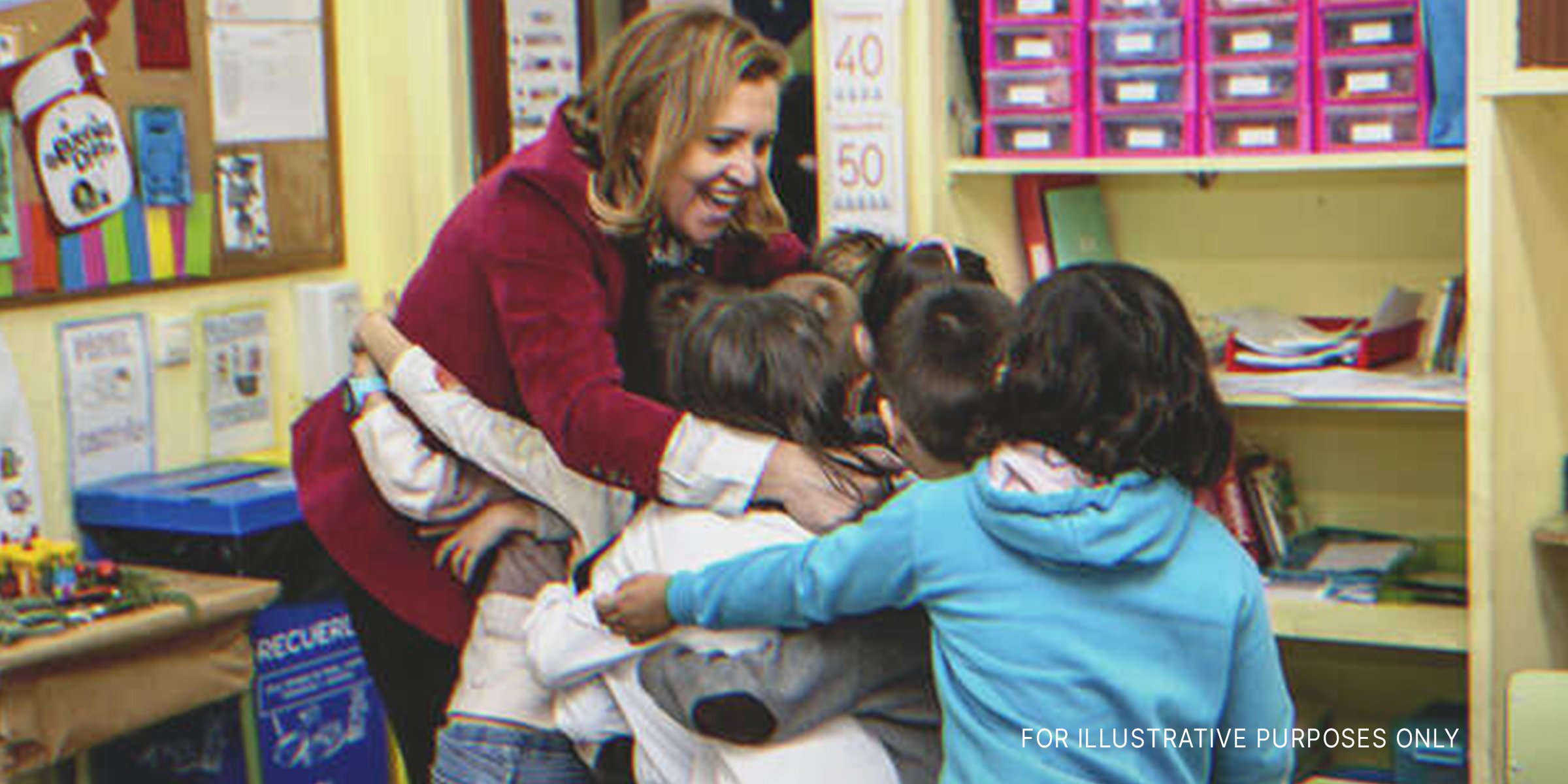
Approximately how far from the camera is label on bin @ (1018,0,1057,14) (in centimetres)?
305

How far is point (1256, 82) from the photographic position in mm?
2930

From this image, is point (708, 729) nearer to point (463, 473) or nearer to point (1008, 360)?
point (1008, 360)

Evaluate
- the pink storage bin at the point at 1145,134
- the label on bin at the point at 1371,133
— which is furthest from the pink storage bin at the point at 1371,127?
the pink storage bin at the point at 1145,134

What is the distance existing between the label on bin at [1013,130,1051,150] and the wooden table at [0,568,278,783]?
4.84 feet

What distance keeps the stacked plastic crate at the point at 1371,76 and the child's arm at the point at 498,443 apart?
1509mm

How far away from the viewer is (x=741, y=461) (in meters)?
1.70

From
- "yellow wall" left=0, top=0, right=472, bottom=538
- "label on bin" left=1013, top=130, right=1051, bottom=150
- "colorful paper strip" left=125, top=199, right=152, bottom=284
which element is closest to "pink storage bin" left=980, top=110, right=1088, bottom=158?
"label on bin" left=1013, top=130, right=1051, bottom=150

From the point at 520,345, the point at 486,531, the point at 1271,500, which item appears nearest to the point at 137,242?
the point at 486,531

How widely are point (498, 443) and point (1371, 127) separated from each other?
1.62 meters

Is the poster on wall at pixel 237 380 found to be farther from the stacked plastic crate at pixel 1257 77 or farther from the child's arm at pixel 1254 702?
the child's arm at pixel 1254 702

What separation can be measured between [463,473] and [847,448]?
503mm

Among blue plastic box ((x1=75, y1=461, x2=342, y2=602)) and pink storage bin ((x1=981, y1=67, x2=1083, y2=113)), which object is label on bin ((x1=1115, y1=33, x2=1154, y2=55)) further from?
blue plastic box ((x1=75, y1=461, x2=342, y2=602))

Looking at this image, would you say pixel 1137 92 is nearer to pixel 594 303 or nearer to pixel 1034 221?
pixel 1034 221

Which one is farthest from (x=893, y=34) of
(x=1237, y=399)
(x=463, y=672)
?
(x=463, y=672)
